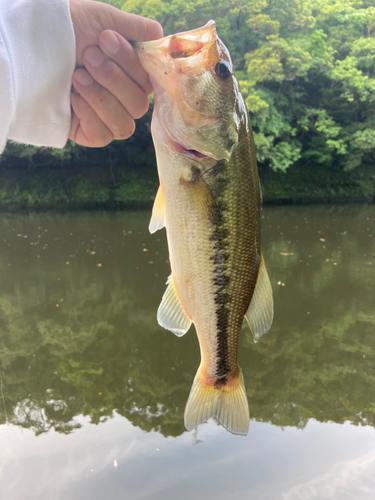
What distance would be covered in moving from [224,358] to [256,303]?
0.27m

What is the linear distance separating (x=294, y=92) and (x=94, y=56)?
18162mm

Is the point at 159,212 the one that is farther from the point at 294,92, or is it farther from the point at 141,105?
the point at 294,92

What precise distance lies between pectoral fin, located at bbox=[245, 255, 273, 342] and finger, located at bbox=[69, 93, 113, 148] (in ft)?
3.03

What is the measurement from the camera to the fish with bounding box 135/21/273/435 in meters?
1.29

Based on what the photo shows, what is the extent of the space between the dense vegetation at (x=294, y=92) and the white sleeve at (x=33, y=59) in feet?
46.5

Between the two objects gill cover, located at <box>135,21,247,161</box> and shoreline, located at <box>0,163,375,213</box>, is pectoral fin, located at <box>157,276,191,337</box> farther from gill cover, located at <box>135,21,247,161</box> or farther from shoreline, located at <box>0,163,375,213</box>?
shoreline, located at <box>0,163,375,213</box>

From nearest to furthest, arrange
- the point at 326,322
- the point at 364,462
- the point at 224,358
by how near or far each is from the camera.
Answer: the point at 224,358
the point at 364,462
the point at 326,322

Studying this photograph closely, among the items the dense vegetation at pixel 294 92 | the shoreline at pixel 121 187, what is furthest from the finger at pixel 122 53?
the dense vegetation at pixel 294 92

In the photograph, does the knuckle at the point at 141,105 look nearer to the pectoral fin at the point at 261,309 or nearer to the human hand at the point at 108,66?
the human hand at the point at 108,66

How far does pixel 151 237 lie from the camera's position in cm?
898

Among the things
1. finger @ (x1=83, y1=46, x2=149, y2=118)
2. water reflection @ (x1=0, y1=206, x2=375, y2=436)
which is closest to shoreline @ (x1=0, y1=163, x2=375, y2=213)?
water reflection @ (x1=0, y1=206, x2=375, y2=436)

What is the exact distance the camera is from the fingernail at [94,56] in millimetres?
1438

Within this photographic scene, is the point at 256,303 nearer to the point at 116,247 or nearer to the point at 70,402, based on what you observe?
the point at 70,402

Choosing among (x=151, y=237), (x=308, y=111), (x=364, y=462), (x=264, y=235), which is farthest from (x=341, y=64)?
(x=364, y=462)
